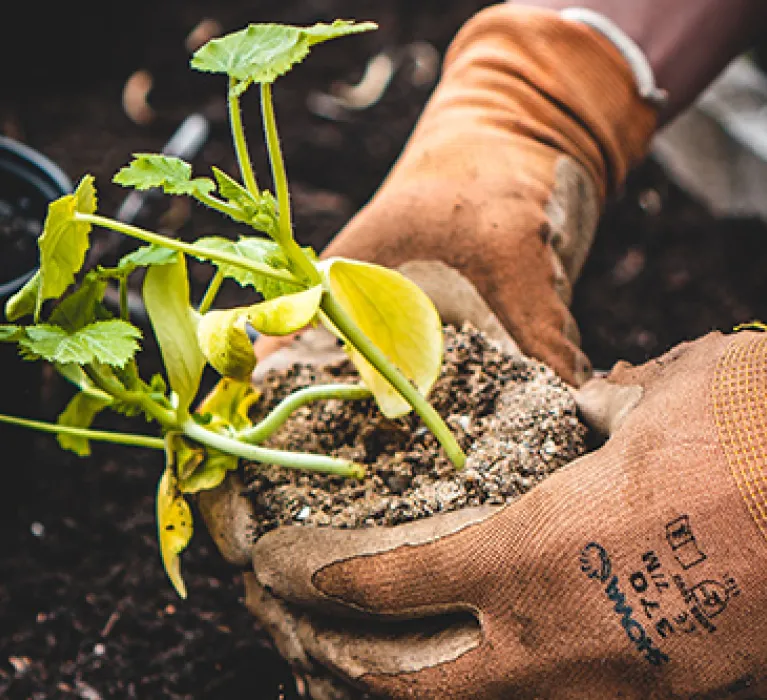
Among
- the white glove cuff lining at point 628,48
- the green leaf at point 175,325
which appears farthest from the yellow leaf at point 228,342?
the white glove cuff lining at point 628,48

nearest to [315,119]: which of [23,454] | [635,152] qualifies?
[635,152]

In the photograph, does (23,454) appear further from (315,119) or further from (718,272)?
(718,272)

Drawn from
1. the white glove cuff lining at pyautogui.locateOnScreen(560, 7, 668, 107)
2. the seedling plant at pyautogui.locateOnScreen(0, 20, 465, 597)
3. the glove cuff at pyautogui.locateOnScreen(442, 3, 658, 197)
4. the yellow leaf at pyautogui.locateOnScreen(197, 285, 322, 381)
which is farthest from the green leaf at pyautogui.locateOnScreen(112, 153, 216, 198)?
the white glove cuff lining at pyautogui.locateOnScreen(560, 7, 668, 107)

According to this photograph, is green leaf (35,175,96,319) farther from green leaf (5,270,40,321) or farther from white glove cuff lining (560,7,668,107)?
white glove cuff lining (560,7,668,107)

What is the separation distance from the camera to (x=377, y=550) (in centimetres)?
80

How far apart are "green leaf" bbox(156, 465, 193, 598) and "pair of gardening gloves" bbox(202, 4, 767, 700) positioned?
50 mm

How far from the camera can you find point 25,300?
0.78 meters

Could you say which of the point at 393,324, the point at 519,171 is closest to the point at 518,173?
the point at 519,171

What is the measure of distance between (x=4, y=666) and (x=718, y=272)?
1.39 metres

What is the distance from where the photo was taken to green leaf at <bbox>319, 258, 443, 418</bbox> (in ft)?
2.79

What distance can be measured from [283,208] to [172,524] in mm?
358

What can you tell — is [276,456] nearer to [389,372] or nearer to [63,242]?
[389,372]

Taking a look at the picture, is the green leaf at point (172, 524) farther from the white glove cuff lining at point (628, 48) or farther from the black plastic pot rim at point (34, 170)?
the white glove cuff lining at point (628, 48)

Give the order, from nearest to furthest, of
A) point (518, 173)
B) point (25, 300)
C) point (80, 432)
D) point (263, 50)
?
1. point (263, 50)
2. point (25, 300)
3. point (80, 432)
4. point (518, 173)
